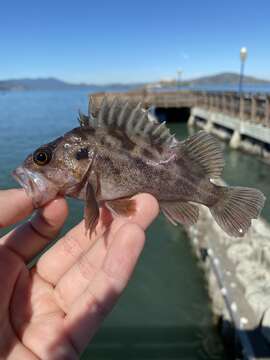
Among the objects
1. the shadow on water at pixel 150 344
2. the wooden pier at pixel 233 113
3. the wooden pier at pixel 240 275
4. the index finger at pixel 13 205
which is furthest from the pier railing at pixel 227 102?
the index finger at pixel 13 205

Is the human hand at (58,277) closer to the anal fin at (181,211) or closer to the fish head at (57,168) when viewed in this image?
the fish head at (57,168)

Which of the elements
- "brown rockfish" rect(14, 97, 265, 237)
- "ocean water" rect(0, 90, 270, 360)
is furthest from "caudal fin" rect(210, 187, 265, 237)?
"ocean water" rect(0, 90, 270, 360)

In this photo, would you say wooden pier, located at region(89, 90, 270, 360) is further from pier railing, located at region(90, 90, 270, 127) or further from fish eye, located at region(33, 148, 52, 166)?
pier railing, located at region(90, 90, 270, 127)

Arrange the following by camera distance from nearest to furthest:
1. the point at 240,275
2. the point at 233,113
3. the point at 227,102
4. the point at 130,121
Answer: the point at 130,121 → the point at 240,275 → the point at 233,113 → the point at 227,102

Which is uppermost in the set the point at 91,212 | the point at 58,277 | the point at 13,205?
the point at 13,205

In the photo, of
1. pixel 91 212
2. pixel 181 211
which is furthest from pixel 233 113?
pixel 91 212

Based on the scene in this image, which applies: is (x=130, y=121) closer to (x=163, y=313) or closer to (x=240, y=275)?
(x=240, y=275)
